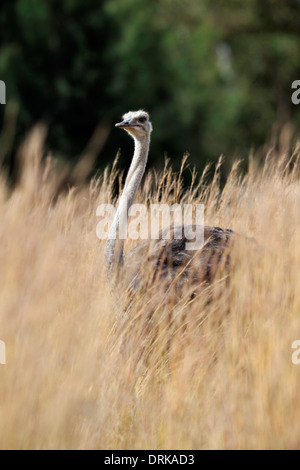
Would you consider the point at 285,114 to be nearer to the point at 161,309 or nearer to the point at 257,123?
the point at 257,123

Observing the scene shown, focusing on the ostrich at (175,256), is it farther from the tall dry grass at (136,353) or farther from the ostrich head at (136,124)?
the ostrich head at (136,124)

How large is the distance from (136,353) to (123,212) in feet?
3.82

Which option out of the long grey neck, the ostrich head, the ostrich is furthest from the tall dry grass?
the ostrich head

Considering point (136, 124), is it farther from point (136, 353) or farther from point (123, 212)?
point (136, 353)

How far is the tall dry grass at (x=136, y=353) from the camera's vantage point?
2145mm

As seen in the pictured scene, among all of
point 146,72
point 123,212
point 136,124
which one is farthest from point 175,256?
point 146,72

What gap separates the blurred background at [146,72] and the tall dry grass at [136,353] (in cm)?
1065

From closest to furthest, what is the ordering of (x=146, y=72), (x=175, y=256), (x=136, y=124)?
1. (x=175, y=256)
2. (x=136, y=124)
3. (x=146, y=72)

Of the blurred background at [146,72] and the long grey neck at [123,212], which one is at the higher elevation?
the blurred background at [146,72]

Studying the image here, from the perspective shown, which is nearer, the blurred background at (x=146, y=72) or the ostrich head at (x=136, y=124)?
the ostrich head at (x=136, y=124)

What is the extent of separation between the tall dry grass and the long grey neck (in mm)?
350

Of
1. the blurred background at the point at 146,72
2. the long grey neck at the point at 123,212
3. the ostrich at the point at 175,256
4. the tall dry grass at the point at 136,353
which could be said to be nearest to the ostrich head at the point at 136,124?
the long grey neck at the point at 123,212

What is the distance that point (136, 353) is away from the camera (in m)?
2.93
